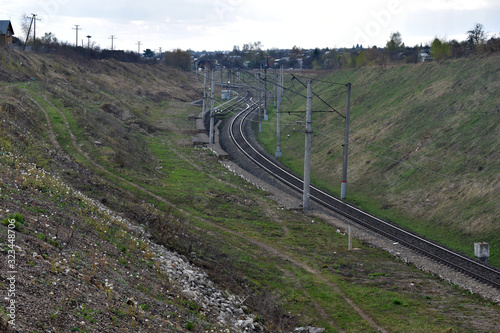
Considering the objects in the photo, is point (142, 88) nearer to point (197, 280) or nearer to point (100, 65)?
point (100, 65)

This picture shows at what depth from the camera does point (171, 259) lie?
16.3 metres

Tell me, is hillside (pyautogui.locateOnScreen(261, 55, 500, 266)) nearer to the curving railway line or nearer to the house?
the curving railway line

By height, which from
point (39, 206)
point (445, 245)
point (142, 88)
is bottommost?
point (445, 245)

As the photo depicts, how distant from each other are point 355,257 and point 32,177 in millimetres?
13708

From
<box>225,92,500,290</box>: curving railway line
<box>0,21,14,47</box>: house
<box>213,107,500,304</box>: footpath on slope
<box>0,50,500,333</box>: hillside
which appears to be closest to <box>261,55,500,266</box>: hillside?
<box>225,92,500,290</box>: curving railway line

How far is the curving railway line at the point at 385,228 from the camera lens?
20797 millimetres

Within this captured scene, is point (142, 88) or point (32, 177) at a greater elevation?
point (142, 88)

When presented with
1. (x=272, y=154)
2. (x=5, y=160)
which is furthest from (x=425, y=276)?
(x=272, y=154)

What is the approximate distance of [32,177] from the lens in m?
18.4

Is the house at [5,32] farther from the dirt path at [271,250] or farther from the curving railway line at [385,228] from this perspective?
the dirt path at [271,250]

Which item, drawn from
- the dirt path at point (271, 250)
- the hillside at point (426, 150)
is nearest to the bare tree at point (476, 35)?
the hillside at point (426, 150)

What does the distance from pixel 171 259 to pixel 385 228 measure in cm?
1542

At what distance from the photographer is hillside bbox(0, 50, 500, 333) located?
1118 cm

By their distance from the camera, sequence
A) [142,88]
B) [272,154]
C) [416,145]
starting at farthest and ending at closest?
[142,88], [272,154], [416,145]
